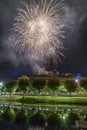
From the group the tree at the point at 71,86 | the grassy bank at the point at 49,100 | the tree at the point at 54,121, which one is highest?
the tree at the point at 71,86

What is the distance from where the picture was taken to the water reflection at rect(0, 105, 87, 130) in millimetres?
78062

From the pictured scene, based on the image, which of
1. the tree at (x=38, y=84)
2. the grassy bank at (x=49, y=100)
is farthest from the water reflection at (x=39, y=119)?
the tree at (x=38, y=84)

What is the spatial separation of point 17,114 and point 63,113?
1319 centimetres

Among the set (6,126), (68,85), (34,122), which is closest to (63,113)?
(34,122)

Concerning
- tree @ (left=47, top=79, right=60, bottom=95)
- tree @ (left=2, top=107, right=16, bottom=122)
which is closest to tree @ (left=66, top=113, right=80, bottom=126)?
tree @ (left=2, top=107, right=16, bottom=122)

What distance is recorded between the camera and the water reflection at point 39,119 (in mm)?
78062

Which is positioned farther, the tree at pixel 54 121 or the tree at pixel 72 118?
the tree at pixel 72 118

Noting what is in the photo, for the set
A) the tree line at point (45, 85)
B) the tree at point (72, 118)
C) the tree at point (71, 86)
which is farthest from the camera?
the tree line at point (45, 85)

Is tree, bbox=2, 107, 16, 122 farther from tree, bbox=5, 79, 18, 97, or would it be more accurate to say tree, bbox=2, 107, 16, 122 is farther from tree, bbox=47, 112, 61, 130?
tree, bbox=5, 79, 18, 97

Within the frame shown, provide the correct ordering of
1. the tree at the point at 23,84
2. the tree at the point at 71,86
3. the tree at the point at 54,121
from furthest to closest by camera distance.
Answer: the tree at the point at 23,84 < the tree at the point at 71,86 < the tree at the point at 54,121

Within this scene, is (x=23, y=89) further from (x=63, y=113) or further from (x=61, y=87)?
(x=63, y=113)

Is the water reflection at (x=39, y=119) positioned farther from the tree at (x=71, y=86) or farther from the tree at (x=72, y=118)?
the tree at (x=71, y=86)

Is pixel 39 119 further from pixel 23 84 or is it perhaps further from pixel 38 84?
pixel 23 84

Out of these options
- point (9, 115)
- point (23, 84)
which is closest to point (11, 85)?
point (23, 84)
